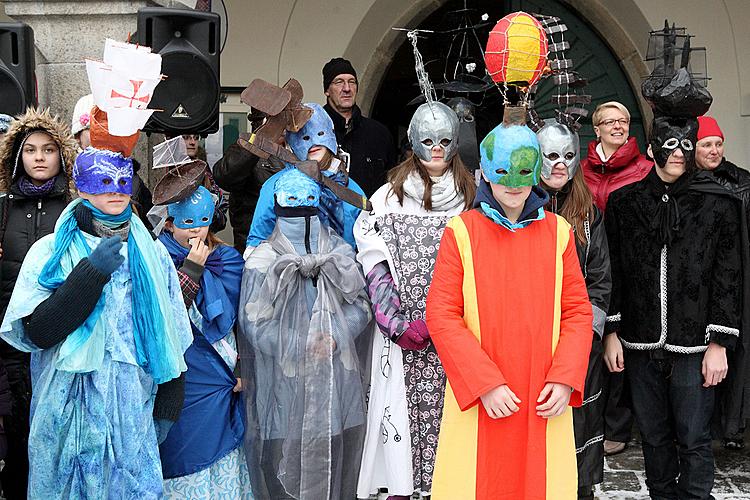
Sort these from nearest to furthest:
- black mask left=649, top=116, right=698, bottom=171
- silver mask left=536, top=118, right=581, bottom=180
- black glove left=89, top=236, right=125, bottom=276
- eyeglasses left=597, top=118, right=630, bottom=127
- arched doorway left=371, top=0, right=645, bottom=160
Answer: black glove left=89, top=236, right=125, bottom=276
silver mask left=536, top=118, right=581, bottom=180
black mask left=649, top=116, right=698, bottom=171
eyeglasses left=597, top=118, right=630, bottom=127
arched doorway left=371, top=0, right=645, bottom=160

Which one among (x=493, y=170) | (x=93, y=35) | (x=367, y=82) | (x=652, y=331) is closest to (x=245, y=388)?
(x=493, y=170)

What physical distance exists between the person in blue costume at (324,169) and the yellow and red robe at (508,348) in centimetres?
Result: 93

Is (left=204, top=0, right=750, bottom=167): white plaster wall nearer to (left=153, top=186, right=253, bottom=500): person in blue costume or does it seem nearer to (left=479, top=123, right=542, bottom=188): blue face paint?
(left=153, top=186, right=253, bottom=500): person in blue costume

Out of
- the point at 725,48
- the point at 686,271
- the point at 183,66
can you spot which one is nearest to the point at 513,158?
the point at 686,271

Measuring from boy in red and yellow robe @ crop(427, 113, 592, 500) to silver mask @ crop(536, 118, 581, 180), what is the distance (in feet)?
2.25

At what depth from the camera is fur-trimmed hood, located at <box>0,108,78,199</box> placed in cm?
428

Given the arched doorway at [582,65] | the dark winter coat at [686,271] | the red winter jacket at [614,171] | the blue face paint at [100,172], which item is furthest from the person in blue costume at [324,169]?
the arched doorway at [582,65]

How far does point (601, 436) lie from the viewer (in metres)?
4.44

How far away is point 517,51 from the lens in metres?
3.94

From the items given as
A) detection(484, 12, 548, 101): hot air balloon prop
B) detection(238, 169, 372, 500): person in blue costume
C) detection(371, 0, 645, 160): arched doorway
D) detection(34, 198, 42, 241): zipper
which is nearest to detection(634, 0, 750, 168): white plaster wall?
detection(371, 0, 645, 160): arched doorway

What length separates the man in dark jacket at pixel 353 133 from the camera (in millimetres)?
5918

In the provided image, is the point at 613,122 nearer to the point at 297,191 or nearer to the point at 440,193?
the point at 440,193

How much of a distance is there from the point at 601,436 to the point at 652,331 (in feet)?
1.76

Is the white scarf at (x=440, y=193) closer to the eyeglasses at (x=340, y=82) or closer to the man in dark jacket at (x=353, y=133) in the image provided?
the man in dark jacket at (x=353, y=133)
